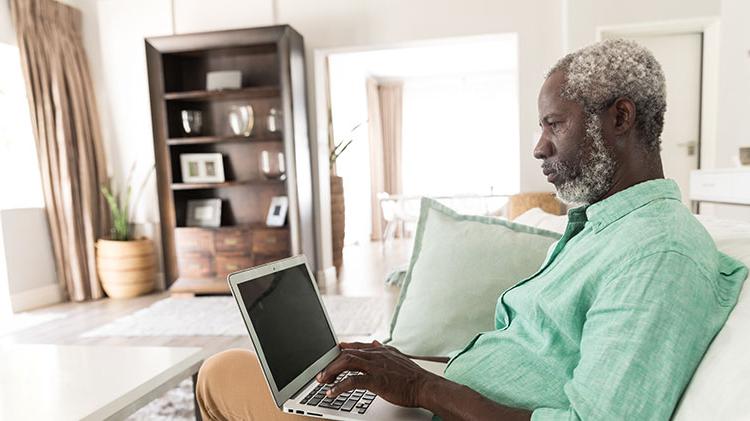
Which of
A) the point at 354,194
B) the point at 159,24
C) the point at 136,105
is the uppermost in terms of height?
the point at 159,24

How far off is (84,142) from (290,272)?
3836 millimetres

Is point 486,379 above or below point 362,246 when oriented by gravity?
above

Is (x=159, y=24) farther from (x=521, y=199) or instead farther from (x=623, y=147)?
(x=623, y=147)

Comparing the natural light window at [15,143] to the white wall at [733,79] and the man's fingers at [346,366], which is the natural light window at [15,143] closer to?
the man's fingers at [346,366]

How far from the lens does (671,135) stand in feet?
12.7

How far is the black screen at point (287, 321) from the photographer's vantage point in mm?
899

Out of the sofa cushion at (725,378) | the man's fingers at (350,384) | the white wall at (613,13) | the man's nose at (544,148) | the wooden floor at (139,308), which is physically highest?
the white wall at (613,13)

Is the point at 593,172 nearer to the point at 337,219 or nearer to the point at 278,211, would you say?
the point at 278,211

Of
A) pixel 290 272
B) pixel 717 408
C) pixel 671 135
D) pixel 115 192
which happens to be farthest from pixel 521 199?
pixel 115 192

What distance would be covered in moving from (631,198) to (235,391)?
86 centimetres

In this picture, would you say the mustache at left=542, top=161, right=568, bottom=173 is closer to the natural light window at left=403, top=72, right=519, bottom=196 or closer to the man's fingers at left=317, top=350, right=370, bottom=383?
the man's fingers at left=317, top=350, right=370, bottom=383

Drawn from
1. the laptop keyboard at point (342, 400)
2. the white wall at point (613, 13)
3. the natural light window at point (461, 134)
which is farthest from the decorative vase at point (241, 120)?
the natural light window at point (461, 134)

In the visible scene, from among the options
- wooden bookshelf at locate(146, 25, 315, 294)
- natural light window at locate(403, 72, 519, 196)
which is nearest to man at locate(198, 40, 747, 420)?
wooden bookshelf at locate(146, 25, 315, 294)

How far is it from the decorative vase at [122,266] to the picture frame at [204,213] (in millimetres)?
447
